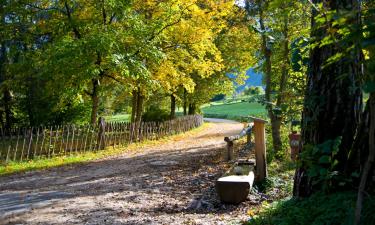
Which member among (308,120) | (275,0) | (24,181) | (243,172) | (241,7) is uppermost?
(241,7)

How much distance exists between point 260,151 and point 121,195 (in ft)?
10.5

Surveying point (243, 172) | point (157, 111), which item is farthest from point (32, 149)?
point (157, 111)

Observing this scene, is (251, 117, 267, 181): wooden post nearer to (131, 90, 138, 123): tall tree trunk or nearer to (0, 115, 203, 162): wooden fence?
(0, 115, 203, 162): wooden fence

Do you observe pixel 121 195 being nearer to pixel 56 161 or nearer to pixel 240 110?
pixel 56 161

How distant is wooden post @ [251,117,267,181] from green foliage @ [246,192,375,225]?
324 centimetres

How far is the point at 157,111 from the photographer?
115 ft

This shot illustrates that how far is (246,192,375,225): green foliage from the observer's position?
4.11m

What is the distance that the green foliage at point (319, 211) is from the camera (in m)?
4.11

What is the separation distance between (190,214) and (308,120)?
2.88 metres

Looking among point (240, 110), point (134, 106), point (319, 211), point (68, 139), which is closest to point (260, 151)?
point (319, 211)

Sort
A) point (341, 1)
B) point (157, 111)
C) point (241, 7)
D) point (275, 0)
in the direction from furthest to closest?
1. point (157, 111)
2. point (241, 7)
3. point (341, 1)
4. point (275, 0)

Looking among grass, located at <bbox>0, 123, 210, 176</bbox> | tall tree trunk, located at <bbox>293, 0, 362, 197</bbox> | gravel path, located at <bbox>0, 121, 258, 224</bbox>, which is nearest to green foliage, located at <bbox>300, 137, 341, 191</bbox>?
tall tree trunk, located at <bbox>293, 0, 362, 197</bbox>

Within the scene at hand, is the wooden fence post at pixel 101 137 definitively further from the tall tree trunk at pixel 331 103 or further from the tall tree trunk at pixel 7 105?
the tall tree trunk at pixel 331 103

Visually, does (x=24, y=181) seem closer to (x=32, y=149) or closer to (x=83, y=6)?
(x=32, y=149)
